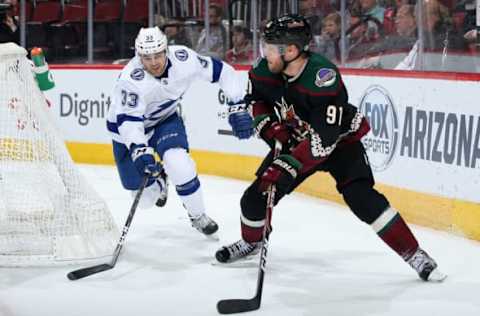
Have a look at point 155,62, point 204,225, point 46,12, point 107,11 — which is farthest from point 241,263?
point 46,12

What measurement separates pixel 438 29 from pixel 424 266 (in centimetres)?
189

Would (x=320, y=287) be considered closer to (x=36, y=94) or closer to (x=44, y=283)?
(x=44, y=283)

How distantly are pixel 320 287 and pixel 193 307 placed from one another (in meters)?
0.55

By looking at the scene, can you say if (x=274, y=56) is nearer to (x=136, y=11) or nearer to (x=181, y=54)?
(x=181, y=54)

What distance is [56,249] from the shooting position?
4418mm

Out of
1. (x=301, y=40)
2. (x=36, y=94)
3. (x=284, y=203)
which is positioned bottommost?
(x=284, y=203)

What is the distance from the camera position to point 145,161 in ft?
14.7

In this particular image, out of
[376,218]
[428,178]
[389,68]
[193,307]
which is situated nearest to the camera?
[193,307]

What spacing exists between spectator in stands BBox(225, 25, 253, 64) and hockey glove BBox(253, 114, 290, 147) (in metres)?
3.51

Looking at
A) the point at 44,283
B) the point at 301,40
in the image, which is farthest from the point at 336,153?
the point at 44,283

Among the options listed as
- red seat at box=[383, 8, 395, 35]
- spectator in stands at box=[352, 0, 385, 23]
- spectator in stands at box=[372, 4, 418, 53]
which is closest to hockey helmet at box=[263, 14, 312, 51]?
spectator in stands at box=[372, 4, 418, 53]

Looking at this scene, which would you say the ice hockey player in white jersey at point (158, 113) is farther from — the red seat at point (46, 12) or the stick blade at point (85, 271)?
the red seat at point (46, 12)

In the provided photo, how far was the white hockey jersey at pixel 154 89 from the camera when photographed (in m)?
4.65

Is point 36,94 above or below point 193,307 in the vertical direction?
above
